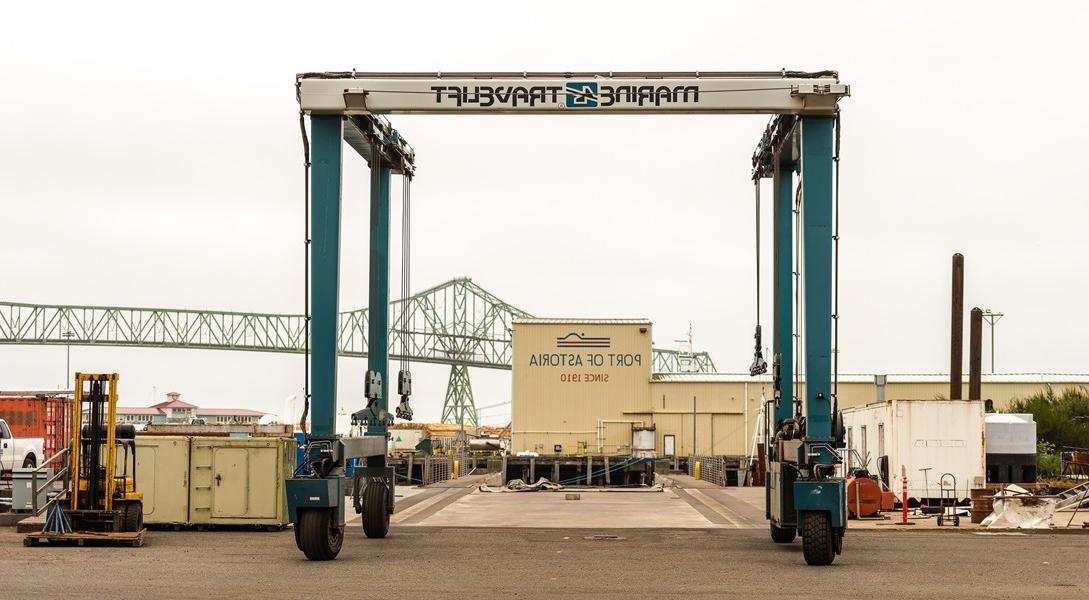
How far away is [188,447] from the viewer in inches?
1010

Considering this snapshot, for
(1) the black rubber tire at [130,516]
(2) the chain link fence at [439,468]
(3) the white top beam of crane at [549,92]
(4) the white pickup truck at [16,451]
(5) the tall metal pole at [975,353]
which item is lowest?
(2) the chain link fence at [439,468]

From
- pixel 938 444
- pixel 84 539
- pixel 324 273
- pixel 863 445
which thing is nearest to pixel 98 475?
pixel 84 539

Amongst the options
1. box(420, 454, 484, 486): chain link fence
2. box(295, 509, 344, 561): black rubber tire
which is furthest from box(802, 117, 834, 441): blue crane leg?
box(420, 454, 484, 486): chain link fence

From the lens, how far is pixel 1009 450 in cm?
3594

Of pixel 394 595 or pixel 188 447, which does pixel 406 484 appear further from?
pixel 394 595

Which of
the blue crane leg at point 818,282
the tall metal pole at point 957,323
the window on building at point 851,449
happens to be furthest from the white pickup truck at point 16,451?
the tall metal pole at point 957,323

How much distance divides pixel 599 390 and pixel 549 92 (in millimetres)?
41187

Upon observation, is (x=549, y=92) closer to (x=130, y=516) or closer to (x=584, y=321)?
(x=130, y=516)

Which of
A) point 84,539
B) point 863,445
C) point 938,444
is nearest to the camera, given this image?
point 84,539

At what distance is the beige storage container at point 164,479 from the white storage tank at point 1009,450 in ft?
69.3

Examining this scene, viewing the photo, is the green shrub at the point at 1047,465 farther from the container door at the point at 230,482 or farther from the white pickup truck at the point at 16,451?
the white pickup truck at the point at 16,451

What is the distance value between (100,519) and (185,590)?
6.90 m

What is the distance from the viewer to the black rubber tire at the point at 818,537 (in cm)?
1877

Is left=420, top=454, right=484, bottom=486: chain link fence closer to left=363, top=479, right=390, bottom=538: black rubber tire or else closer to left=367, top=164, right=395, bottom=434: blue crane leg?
left=367, top=164, right=395, bottom=434: blue crane leg
